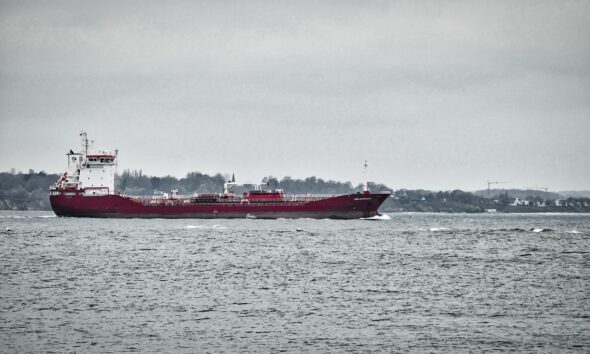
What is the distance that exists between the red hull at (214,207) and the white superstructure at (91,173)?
2193 mm

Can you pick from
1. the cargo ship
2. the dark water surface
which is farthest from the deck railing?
the dark water surface

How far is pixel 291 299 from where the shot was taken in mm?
33781

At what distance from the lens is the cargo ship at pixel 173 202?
109m

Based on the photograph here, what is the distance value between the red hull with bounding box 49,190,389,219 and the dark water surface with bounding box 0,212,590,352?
1820 inches

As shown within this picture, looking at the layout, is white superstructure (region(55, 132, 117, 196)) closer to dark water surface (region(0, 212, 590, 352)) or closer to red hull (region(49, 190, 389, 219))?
red hull (region(49, 190, 389, 219))

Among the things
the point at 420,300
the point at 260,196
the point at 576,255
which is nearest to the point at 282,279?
the point at 420,300

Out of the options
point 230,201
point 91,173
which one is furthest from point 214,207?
point 91,173

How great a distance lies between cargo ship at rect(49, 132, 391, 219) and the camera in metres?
109

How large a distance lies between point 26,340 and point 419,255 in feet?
119

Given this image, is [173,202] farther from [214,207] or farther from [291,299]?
[291,299]

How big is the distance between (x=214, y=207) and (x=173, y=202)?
21.7 feet

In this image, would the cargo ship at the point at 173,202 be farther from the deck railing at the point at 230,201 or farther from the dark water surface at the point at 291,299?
the dark water surface at the point at 291,299

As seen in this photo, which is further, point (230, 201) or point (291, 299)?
point (230, 201)

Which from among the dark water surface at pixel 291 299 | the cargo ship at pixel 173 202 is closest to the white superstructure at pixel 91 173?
the cargo ship at pixel 173 202
